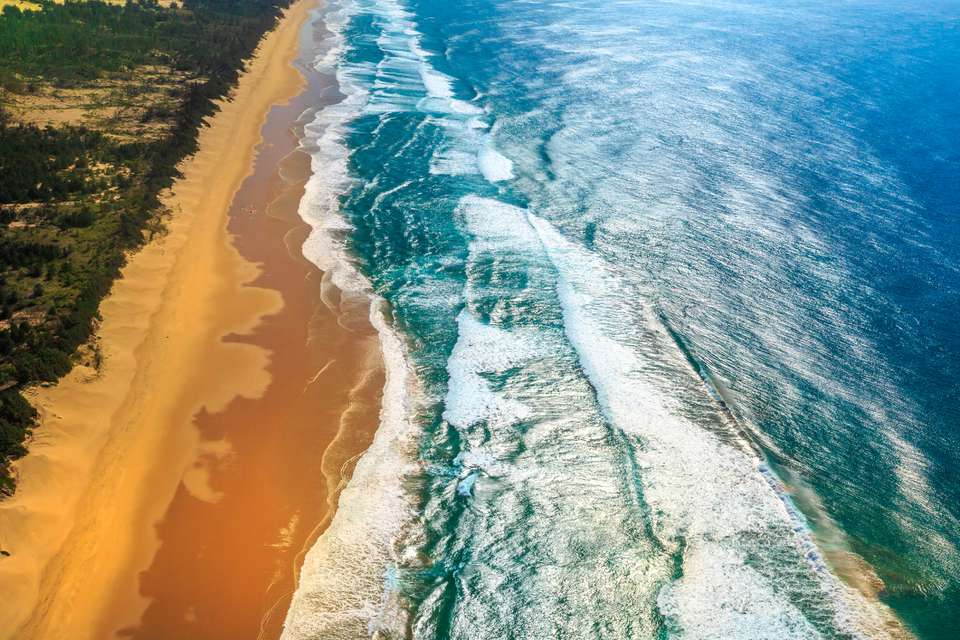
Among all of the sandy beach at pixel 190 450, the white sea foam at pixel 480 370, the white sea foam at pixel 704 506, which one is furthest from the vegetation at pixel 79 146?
the white sea foam at pixel 704 506

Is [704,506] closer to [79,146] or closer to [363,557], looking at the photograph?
[363,557]

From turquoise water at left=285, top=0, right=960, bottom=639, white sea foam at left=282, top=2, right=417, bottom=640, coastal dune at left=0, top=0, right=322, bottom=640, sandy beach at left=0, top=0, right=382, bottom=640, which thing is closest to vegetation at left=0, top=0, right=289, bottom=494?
coastal dune at left=0, top=0, right=322, bottom=640

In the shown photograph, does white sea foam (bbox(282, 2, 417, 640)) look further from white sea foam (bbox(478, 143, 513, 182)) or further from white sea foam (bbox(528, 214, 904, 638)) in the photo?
white sea foam (bbox(478, 143, 513, 182))

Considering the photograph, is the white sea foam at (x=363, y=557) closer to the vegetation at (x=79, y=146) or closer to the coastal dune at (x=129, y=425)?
the coastal dune at (x=129, y=425)

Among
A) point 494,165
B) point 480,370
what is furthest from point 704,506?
point 494,165

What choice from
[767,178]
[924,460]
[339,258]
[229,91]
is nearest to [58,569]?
[339,258]

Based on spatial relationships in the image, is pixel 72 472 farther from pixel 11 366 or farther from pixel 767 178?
pixel 767 178
